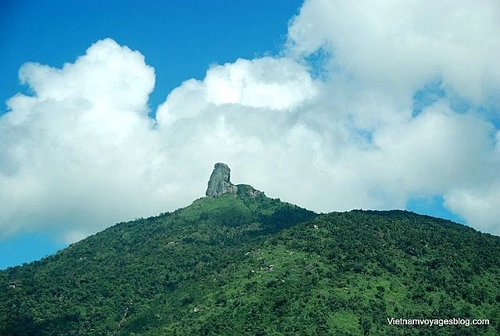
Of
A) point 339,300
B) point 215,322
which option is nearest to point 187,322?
point 215,322

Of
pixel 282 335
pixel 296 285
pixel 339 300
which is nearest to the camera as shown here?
pixel 282 335

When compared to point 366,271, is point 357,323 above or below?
below

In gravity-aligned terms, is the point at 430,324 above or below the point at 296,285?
below

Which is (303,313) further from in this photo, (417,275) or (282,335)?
(417,275)

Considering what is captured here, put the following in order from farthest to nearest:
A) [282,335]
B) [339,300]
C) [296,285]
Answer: [296,285] < [339,300] < [282,335]

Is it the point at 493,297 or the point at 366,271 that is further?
the point at 366,271

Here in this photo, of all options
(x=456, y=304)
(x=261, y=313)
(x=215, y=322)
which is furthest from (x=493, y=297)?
(x=215, y=322)

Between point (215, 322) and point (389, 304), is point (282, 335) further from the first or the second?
point (389, 304)

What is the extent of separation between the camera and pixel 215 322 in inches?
7165

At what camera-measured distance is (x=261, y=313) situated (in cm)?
18088

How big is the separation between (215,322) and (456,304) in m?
73.9

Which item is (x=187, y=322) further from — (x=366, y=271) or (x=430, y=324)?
(x=430, y=324)

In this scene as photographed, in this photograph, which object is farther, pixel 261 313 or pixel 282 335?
pixel 261 313

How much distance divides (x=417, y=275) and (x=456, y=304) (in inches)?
757
